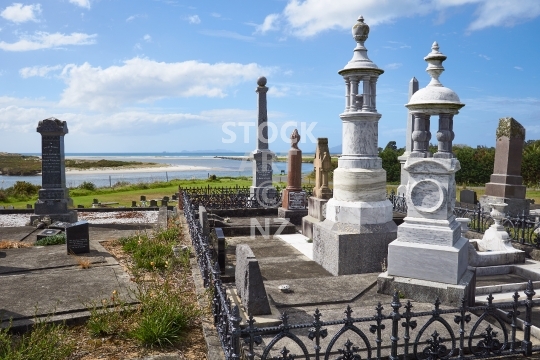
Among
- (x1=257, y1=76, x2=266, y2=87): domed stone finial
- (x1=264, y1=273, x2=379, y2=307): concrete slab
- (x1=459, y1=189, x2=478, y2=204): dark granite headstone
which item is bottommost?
(x1=264, y1=273, x2=379, y2=307): concrete slab

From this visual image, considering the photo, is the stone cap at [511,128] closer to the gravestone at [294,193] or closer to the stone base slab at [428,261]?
the gravestone at [294,193]

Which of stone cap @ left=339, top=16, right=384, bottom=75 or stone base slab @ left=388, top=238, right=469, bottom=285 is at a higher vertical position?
stone cap @ left=339, top=16, right=384, bottom=75

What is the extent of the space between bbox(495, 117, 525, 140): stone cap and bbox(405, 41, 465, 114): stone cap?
450 inches

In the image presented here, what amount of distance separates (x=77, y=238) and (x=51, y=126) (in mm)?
7765

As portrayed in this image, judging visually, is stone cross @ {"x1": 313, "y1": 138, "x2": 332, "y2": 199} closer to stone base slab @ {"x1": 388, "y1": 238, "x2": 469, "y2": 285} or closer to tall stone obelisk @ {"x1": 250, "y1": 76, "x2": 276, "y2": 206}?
tall stone obelisk @ {"x1": 250, "y1": 76, "x2": 276, "y2": 206}

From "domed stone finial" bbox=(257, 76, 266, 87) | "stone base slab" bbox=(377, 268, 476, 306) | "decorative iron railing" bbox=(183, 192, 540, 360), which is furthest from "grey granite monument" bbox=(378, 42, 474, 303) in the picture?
"domed stone finial" bbox=(257, 76, 266, 87)

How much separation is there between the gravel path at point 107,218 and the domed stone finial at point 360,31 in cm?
1075

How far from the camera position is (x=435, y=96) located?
19.6 feet

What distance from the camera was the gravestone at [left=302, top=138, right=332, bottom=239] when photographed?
11.9 metres

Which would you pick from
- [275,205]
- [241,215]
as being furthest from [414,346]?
[275,205]

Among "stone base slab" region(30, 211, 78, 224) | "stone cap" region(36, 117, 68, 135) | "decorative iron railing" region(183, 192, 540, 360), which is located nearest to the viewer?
"decorative iron railing" region(183, 192, 540, 360)

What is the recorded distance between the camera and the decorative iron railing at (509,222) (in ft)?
31.9

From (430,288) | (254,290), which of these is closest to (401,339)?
(430,288)

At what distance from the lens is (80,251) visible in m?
9.30
